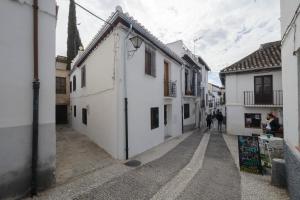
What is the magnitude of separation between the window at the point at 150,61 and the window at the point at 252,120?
29.4ft

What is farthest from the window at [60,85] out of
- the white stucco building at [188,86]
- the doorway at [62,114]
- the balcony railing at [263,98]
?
the balcony railing at [263,98]

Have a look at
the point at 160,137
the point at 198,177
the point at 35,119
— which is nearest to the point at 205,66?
the point at 160,137

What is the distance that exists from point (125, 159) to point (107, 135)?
1630 mm

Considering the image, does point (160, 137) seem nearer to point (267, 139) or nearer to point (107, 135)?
point (107, 135)

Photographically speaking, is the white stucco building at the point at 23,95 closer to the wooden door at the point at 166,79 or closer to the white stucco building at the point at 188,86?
the wooden door at the point at 166,79

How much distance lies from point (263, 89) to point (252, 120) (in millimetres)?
2546

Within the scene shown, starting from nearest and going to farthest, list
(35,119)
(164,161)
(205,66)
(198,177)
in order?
1. (35,119)
2. (198,177)
3. (164,161)
4. (205,66)

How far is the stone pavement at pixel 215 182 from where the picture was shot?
173 inches

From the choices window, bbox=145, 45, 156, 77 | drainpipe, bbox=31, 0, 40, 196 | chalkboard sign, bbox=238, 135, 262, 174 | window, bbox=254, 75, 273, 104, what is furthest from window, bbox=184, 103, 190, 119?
drainpipe, bbox=31, 0, 40, 196

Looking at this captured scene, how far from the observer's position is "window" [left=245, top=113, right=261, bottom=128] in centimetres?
1320

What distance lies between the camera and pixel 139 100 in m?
8.31

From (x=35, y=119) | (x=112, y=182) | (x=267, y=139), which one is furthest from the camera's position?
(x=267, y=139)

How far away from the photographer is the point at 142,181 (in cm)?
520

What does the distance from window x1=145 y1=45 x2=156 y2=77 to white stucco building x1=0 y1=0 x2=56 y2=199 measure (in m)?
5.15
